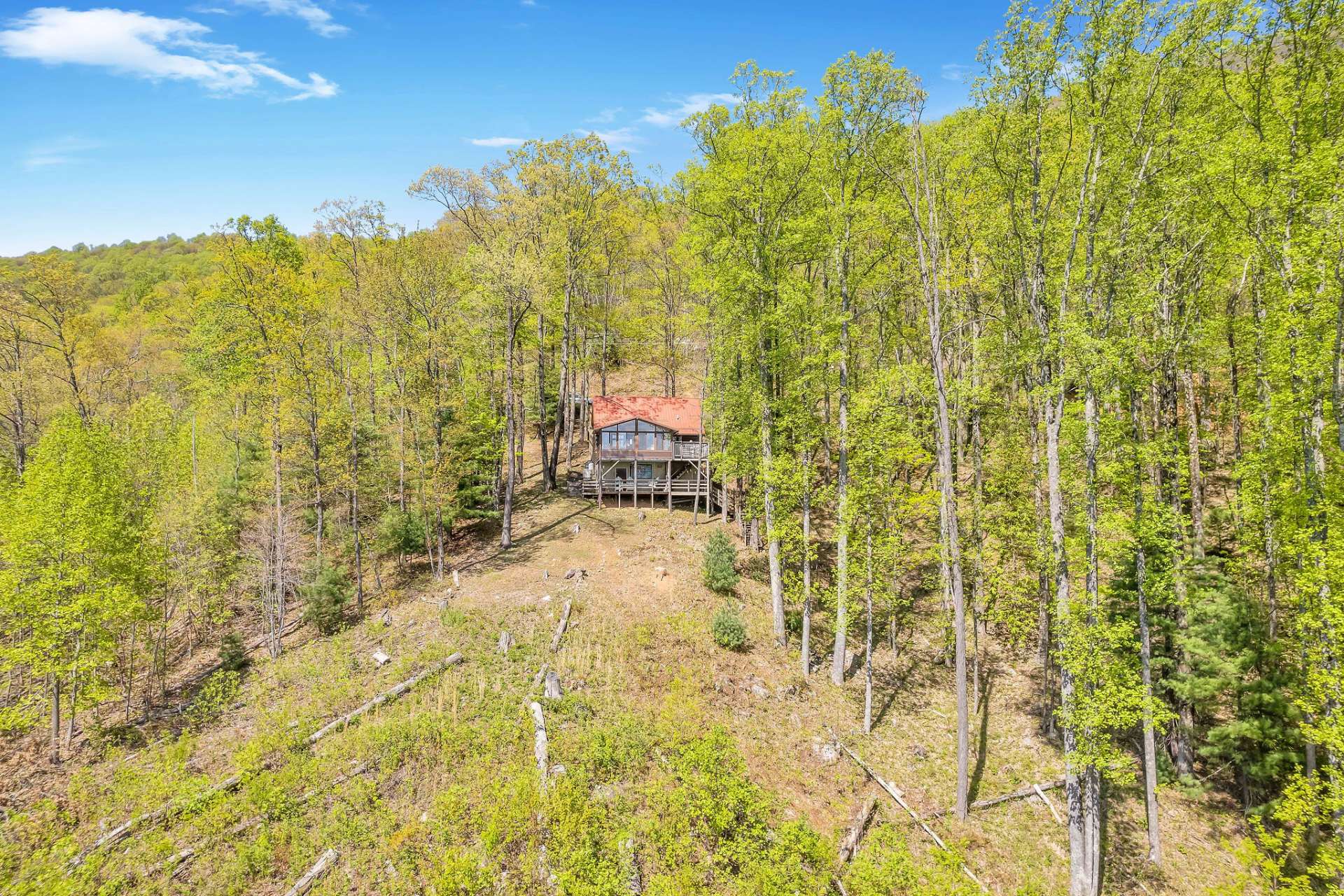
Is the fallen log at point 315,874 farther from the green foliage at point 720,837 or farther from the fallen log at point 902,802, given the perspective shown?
the fallen log at point 902,802

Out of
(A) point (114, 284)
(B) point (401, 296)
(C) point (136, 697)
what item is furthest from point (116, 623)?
(A) point (114, 284)

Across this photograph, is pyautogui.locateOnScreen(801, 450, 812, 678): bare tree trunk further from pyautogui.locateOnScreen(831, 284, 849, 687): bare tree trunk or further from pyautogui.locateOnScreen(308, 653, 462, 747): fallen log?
pyautogui.locateOnScreen(308, 653, 462, 747): fallen log

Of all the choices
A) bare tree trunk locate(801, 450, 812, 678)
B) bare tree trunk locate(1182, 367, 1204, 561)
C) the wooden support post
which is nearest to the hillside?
the wooden support post

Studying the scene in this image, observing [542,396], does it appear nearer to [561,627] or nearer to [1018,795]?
[561,627]

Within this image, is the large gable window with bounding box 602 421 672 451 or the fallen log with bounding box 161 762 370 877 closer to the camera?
the fallen log with bounding box 161 762 370 877

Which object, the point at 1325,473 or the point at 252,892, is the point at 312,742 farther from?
the point at 1325,473

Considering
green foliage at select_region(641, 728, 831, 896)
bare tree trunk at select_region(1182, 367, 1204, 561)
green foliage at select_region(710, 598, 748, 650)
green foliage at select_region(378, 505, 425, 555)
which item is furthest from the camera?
green foliage at select_region(378, 505, 425, 555)

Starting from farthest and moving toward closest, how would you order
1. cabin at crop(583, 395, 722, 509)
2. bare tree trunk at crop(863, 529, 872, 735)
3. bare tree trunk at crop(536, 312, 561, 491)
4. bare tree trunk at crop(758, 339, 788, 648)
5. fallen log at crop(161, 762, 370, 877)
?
1. cabin at crop(583, 395, 722, 509)
2. bare tree trunk at crop(536, 312, 561, 491)
3. bare tree trunk at crop(758, 339, 788, 648)
4. bare tree trunk at crop(863, 529, 872, 735)
5. fallen log at crop(161, 762, 370, 877)
